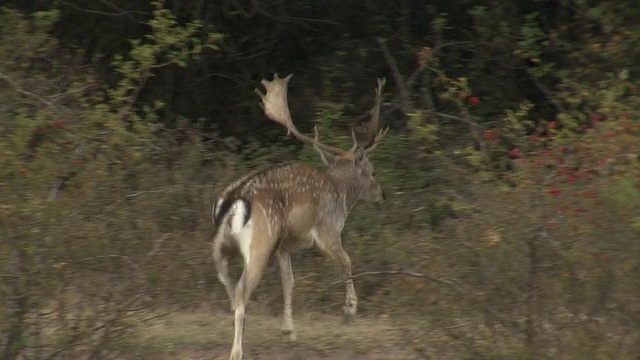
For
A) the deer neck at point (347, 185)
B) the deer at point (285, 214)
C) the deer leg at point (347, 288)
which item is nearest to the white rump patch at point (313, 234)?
the deer at point (285, 214)

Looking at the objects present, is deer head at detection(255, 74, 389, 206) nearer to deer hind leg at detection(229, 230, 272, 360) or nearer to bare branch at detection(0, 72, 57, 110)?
deer hind leg at detection(229, 230, 272, 360)

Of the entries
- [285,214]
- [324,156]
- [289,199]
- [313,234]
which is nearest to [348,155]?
[324,156]

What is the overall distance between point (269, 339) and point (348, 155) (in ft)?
6.85

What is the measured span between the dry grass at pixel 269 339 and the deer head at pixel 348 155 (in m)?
1.17

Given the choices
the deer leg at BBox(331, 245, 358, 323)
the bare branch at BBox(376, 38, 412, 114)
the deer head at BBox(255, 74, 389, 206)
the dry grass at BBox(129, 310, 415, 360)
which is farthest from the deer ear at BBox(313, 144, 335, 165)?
the bare branch at BBox(376, 38, 412, 114)

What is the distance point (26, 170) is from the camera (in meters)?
9.16

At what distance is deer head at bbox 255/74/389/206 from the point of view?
1145 cm

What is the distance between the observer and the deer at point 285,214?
9430 mm

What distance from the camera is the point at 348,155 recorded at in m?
11.6

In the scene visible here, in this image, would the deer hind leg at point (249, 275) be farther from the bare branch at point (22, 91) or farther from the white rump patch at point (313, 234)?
the bare branch at point (22, 91)

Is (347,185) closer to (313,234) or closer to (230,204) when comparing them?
(313,234)

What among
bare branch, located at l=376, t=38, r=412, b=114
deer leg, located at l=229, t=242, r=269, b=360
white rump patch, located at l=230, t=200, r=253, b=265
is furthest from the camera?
bare branch, located at l=376, t=38, r=412, b=114

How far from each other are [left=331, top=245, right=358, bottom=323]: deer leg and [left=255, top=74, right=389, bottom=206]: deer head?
74cm

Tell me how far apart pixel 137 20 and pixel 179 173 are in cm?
329
